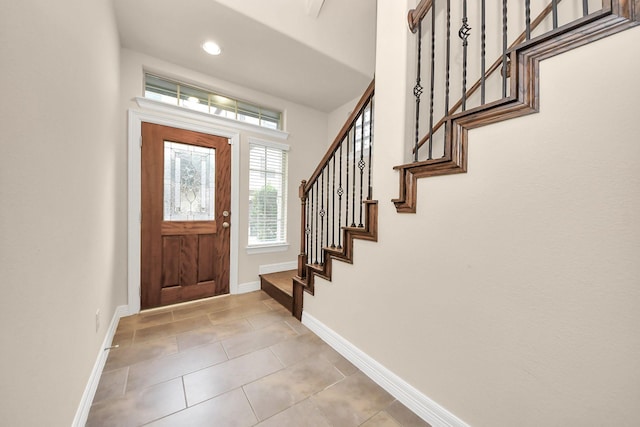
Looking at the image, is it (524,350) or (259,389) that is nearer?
(524,350)

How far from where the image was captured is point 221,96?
315 cm

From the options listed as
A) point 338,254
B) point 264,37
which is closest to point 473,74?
point 338,254

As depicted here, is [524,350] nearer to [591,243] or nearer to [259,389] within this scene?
[591,243]

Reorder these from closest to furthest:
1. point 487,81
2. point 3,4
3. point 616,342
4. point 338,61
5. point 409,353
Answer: point 3,4
point 616,342
point 409,353
point 487,81
point 338,61

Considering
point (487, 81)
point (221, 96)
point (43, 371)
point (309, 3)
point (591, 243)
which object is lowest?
point (43, 371)

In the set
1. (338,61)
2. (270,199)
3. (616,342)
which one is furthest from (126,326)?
(338,61)

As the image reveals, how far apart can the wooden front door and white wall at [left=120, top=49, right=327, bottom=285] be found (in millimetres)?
222

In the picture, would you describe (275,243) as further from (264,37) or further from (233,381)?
(264,37)

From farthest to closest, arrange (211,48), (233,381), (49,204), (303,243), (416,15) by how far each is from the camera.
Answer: (303,243) → (211,48) → (233,381) → (416,15) → (49,204)

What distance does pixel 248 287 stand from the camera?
10.8 feet

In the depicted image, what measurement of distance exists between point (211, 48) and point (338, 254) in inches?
96.4

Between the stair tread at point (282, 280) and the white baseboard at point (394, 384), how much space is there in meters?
0.83

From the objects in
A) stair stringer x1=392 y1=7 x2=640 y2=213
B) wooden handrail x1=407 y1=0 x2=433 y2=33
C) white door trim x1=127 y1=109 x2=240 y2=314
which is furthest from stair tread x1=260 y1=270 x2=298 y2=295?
wooden handrail x1=407 y1=0 x2=433 y2=33

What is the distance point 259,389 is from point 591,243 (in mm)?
1798
